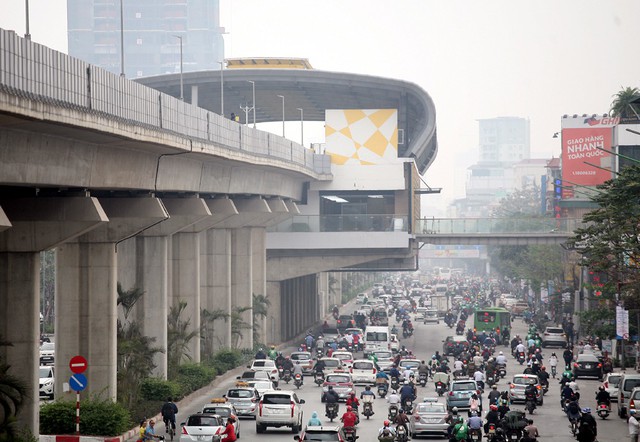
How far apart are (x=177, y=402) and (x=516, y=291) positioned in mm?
121760

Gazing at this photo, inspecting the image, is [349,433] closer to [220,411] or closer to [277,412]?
[277,412]

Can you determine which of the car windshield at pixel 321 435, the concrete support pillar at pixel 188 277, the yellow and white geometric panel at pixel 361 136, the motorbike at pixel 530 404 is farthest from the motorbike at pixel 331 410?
the yellow and white geometric panel at pixel 361 136

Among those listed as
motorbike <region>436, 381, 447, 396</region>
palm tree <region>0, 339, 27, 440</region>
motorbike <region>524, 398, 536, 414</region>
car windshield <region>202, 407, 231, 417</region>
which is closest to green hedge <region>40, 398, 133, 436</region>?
car windshield <region>202, 407, 231, 417</region>

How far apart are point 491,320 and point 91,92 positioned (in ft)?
171

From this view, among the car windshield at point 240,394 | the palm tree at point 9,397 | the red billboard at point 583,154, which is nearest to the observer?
the palm tree at point 9,397

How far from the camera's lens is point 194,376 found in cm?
4884

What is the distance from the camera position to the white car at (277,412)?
120 ft

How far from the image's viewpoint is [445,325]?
4090 inches

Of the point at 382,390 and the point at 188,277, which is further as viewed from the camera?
the point at 188,277

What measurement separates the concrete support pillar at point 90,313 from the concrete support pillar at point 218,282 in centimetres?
2364

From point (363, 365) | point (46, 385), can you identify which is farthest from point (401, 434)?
point (363, 365)

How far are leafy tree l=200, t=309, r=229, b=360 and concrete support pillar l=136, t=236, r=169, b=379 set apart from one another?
11.9 m

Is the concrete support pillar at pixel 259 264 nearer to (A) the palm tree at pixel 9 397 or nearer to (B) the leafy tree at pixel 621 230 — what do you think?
(B) the leafy tree at pixel 621 230

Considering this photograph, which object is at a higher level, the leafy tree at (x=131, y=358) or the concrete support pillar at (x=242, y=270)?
the concrete support pillar at (x=242, y=270)
